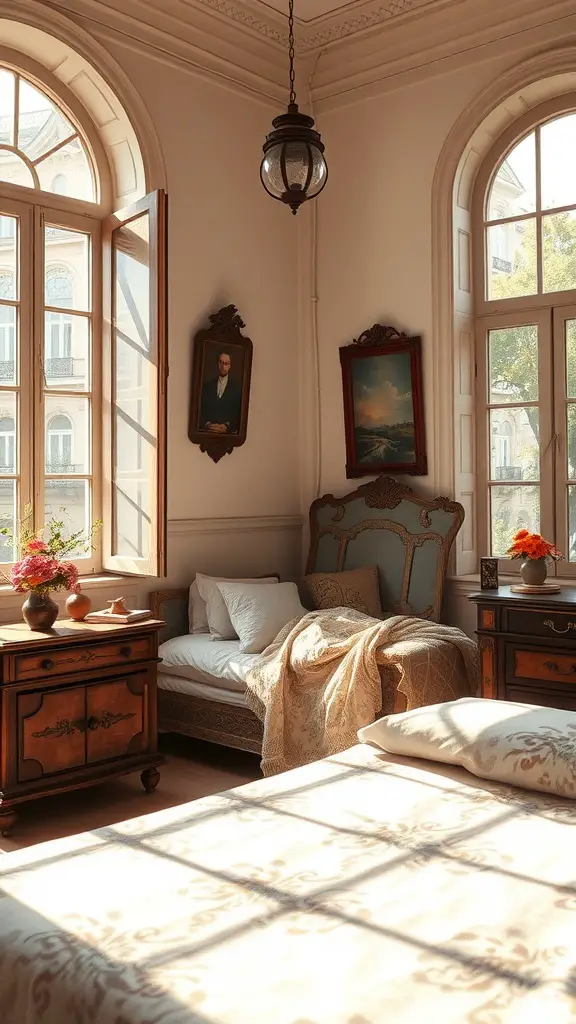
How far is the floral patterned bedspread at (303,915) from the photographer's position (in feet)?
4.66

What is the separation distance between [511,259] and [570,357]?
0.74 meters

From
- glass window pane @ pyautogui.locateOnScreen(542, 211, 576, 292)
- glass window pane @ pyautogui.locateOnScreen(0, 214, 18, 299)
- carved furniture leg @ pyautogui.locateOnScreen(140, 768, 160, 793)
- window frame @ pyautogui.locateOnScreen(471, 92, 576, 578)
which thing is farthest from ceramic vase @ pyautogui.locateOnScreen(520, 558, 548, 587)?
glass window pane @ pyautogui.locateOnScreen(0, 214, 18, 299)

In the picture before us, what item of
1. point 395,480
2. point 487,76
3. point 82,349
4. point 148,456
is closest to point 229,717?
point 148,456

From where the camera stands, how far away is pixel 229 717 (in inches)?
188

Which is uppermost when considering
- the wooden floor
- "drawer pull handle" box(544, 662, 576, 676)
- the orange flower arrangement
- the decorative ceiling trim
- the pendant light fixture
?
the decorative ceiling trim

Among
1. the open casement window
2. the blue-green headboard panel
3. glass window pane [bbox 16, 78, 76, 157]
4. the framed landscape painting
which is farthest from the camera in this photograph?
the framed landscape painting

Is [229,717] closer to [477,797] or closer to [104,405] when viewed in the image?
[104,405]

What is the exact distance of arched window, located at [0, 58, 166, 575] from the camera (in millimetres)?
4793

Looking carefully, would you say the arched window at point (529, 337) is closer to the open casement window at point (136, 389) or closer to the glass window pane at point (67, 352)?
the open casement window at point (136, 389)

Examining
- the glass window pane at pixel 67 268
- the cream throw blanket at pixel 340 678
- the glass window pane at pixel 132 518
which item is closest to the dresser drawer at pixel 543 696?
the cream throw blanket at pixel 340 678

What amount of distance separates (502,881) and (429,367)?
162 inches

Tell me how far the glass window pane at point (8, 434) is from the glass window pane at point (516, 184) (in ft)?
10.0

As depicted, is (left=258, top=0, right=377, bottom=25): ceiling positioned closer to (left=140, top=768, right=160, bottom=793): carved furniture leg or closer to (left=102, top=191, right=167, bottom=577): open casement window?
(left=102, top=191, right=167, bottom=577): open casement window

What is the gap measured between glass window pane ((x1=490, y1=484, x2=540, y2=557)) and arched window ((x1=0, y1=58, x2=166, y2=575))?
2103 millimetres
